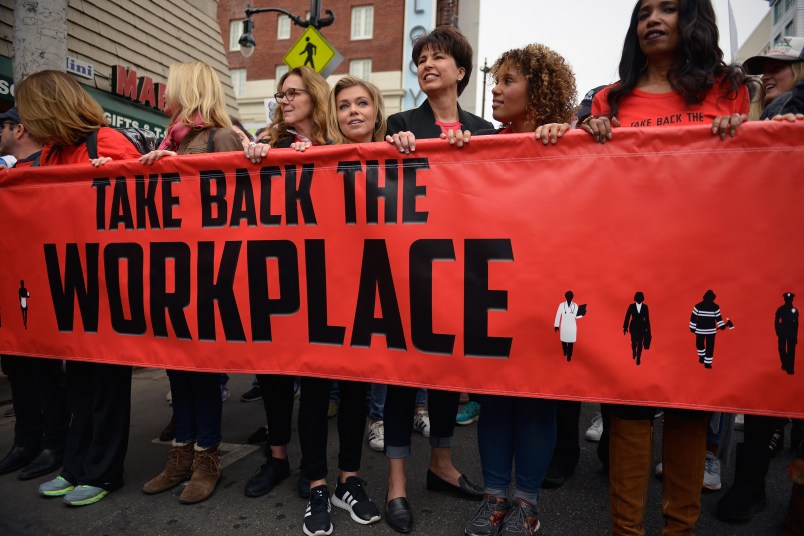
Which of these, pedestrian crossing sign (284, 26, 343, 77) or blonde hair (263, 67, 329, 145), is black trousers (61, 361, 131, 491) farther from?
pedestrian crossing sign (284, 26, 343, 77)

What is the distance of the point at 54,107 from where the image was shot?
8.78 ft

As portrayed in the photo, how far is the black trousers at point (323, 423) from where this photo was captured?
2.45 meters

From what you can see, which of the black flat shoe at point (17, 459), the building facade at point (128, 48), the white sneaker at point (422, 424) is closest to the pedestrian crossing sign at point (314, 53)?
the building facade at point (128, 48)

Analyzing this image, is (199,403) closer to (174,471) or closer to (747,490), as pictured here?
(174,471)

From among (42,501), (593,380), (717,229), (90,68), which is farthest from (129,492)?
(90,68)

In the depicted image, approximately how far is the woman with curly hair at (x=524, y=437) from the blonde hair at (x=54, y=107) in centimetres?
216

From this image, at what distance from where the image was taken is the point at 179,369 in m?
2.56

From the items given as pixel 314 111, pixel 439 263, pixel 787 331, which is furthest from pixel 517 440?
pixel 314 111

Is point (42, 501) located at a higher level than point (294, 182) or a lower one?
lower

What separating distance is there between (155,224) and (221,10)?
33.9 m

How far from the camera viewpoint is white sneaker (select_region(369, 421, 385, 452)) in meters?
3.29

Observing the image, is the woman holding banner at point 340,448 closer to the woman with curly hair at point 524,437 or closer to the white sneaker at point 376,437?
the woman with curly hair at point 524,437

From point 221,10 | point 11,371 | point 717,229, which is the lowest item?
point 11,371

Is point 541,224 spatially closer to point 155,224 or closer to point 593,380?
point 593,380
